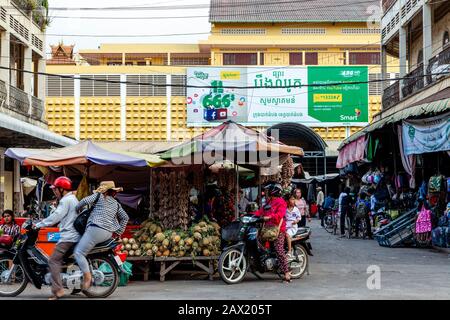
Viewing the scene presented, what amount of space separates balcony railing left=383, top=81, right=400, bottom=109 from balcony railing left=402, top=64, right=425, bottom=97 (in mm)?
858

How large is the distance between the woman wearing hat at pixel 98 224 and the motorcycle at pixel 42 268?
6.1 inches

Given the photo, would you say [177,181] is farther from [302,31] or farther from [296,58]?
[302,31]

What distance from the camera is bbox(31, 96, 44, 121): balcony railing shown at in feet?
89.5

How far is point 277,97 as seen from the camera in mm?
35812

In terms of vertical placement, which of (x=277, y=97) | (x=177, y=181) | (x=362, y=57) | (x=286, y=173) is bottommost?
(x=177, y=181)

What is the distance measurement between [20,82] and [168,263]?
17175mm

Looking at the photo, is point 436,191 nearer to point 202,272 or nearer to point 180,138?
point 202,272

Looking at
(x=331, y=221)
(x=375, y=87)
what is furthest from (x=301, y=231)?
(x=375, y=87)

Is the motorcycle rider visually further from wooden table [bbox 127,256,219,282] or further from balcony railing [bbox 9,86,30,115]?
balcony railing [bbox 9,86,30,115]

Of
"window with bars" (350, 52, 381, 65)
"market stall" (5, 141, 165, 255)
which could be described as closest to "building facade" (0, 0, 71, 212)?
"market stall" (5, 141, 165, 255)

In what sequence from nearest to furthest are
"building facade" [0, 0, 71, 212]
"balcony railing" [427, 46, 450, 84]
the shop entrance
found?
"balcony railing" [427, 46, 450, 84]
"building facade" [0, 0, 71, 212]
the shop entrance

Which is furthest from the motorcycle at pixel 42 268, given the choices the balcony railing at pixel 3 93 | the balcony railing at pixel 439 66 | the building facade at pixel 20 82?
the balcony railing at pixel 3 93

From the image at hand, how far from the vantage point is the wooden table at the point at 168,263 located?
1201cm

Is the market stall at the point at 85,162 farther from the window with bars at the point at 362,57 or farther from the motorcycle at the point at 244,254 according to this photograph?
the window with bars at the point at 362,57
